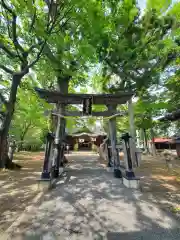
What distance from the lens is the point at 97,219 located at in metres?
2.52

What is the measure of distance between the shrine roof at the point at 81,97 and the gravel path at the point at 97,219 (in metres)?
3.46

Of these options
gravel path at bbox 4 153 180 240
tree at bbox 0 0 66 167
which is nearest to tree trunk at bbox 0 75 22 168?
tree at bbox 0 0 66 167

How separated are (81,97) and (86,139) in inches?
712

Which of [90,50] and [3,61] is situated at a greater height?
[3,61]

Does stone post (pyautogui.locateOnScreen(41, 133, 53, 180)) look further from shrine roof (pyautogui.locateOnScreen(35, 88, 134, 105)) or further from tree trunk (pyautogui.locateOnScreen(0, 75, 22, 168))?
tree trunk (pyautogui.locateOnScreen(0, 75, 22, 168))

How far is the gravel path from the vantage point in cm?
210

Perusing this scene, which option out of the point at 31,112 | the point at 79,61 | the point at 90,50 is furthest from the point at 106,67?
the point at 31,112

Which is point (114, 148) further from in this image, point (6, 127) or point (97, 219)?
point (6, 127)

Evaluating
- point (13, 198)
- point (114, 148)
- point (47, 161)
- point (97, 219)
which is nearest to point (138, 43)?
point (114, 148)

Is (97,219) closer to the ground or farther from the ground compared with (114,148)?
closer to the ground

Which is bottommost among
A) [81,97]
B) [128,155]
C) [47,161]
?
[47,161]

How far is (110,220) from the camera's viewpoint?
248 cm

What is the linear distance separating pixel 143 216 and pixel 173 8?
9.18 metres

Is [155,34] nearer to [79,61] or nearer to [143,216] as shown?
[79,61]
